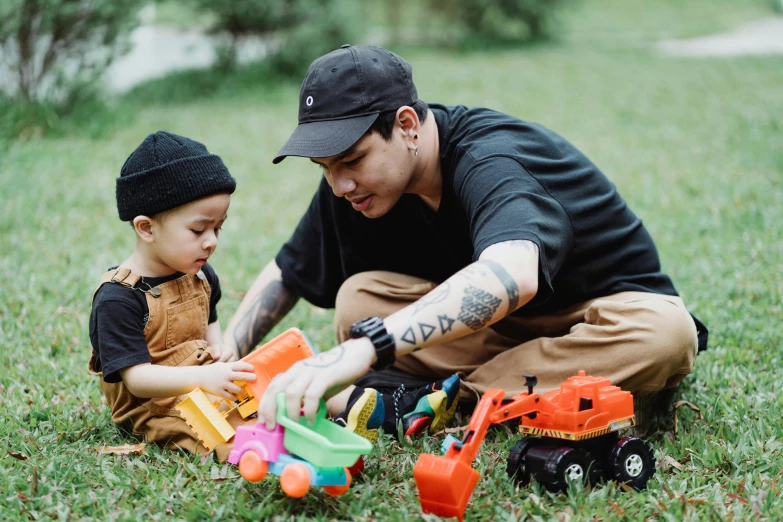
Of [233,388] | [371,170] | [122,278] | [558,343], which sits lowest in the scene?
[558,343]

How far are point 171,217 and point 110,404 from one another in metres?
0.72

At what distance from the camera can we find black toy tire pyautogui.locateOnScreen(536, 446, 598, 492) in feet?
7.91

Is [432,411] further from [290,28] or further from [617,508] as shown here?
[290,28]

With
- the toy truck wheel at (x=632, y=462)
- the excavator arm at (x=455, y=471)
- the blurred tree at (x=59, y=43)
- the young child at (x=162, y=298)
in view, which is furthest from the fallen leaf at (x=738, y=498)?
the blurred tree at (x=59, y=43)

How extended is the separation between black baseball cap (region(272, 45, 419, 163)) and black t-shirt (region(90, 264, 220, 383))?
0.67 meters

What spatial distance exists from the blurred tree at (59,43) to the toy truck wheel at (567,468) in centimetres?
712

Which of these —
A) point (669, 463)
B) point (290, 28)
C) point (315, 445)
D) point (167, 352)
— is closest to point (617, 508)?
point (669, 463)

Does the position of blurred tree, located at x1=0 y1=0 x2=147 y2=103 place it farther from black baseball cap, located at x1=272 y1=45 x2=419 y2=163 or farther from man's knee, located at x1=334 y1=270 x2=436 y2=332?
black baseball cap, located at x1=272 y1=45 x2=419 y2=163

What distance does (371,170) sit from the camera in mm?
2686

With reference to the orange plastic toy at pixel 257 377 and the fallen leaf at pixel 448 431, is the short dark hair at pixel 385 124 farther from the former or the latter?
the fallen leaf at pixel 448 431

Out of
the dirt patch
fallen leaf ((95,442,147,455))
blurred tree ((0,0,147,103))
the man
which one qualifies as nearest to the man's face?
the man

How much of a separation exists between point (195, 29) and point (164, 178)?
39.0 ft

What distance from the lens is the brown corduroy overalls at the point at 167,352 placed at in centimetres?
275

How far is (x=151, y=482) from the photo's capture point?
2.52 metres
